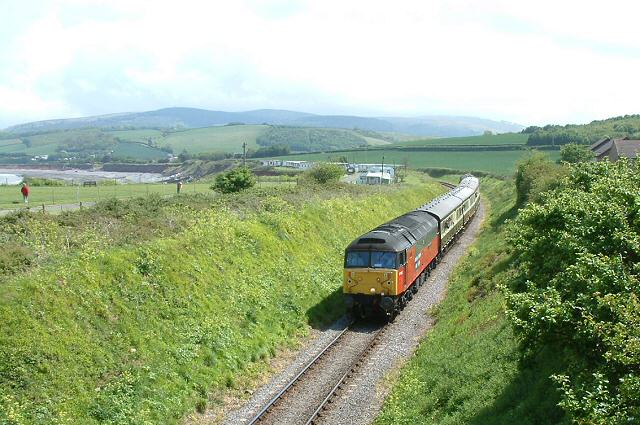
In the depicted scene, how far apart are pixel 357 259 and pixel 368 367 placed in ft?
19.9

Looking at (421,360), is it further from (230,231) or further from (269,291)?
(230,231)

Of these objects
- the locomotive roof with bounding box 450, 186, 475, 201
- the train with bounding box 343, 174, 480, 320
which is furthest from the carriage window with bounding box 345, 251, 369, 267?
the locomotive roof with bounding box 450, 186, 475, 201

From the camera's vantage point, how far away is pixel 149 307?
786 inches

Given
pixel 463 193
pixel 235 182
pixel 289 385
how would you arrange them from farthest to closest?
pixel 463 193 → pixel 235 182 → pixel 289 385

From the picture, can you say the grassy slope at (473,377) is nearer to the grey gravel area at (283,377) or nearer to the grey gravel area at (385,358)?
the grey gravel area at (385,358)

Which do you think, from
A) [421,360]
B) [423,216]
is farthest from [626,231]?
[423,216]

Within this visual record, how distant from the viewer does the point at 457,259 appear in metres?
40.8

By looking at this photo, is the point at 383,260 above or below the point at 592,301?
below

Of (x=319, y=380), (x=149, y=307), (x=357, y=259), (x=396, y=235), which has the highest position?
(x=396, y=235)

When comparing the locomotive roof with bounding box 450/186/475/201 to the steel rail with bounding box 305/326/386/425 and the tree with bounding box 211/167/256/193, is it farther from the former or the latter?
the steel rail with bounding box 305/326/386/425

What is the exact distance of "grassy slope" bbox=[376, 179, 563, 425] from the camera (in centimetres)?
1379

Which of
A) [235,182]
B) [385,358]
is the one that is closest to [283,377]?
[385,358]

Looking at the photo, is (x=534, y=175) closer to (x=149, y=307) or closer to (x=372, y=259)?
(x=372, y=259)

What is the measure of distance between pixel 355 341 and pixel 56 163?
178 meters
